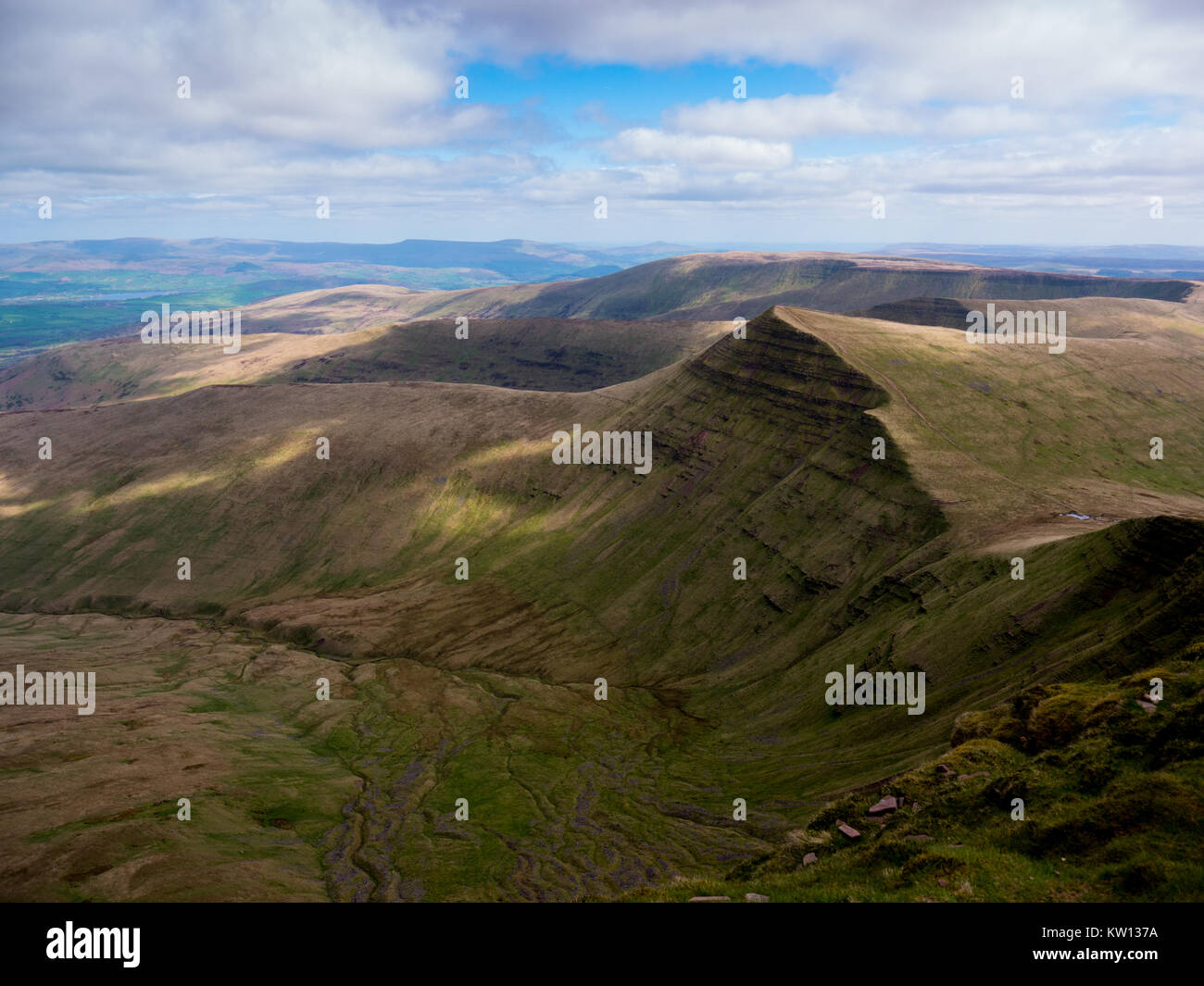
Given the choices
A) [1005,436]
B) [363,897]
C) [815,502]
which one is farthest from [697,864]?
[1005,436]

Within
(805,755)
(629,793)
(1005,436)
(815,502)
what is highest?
(1005,436)

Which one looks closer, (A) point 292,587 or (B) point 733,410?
(B) point 733,410

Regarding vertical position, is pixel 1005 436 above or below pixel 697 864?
above

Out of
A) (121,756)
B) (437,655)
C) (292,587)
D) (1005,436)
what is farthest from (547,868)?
(292,587)

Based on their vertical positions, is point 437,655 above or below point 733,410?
below

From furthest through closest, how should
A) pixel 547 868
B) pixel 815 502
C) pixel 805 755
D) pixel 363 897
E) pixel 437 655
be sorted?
pixel 437 655, pixel 815 502, pixel 805 755, pixel 547 868, pixel 363 897
